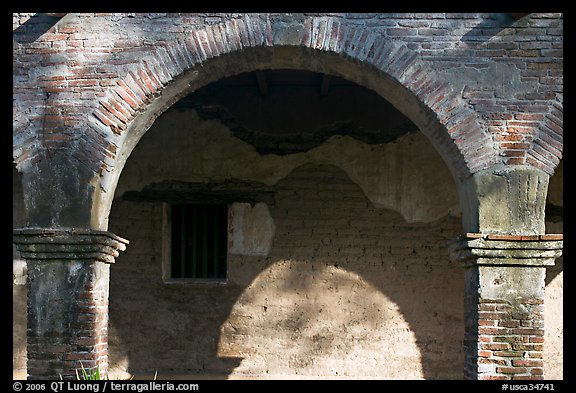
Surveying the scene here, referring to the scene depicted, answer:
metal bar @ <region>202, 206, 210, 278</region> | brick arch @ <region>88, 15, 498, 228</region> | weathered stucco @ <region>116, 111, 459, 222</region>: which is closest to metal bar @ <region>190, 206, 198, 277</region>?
metal bar @ <region>202, 206, 210, 278</region>

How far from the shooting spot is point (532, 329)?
17.6ft

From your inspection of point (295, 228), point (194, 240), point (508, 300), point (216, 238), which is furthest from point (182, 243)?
point (508, 300)

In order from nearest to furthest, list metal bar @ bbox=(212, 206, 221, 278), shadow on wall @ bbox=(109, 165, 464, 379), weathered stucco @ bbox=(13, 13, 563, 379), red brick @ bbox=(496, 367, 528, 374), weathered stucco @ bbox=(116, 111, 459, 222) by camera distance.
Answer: red brick @ bbox=(496, 367, 528, 374)
weathered stucco @ bbox=(13, 13, 563, 379)
shadow on wall @ bbox=(109, 165, 464, 379)
weathered stucco @ bbox=(116, 111, 459, 222)
metal bar @ bbox=(212, 206, 221, 278)

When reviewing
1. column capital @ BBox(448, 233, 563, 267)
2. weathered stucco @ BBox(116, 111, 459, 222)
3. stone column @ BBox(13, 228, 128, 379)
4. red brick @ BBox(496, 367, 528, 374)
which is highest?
weathered stucco @ BBox(116, 111, 459, 222)

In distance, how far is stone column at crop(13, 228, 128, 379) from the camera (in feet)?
17.7

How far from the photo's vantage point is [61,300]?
5453 millimetres

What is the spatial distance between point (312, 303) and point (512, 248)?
136 inches

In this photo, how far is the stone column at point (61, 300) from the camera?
212 inches

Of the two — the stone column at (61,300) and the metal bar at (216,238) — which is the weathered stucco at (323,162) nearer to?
the metal bar at (216,238)

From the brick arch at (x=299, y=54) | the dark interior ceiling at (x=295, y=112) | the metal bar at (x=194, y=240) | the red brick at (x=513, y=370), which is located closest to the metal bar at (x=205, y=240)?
the metal bar at (x=194, y=240)

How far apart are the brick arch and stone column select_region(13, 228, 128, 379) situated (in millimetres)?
600

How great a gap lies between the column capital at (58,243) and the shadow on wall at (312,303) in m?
2.96

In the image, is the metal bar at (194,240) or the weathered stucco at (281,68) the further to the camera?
the metal bar at (194,240)

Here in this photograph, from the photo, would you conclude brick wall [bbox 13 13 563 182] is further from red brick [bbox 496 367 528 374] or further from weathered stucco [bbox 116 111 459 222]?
weathered stucco [bbox 116 111 459 222]
